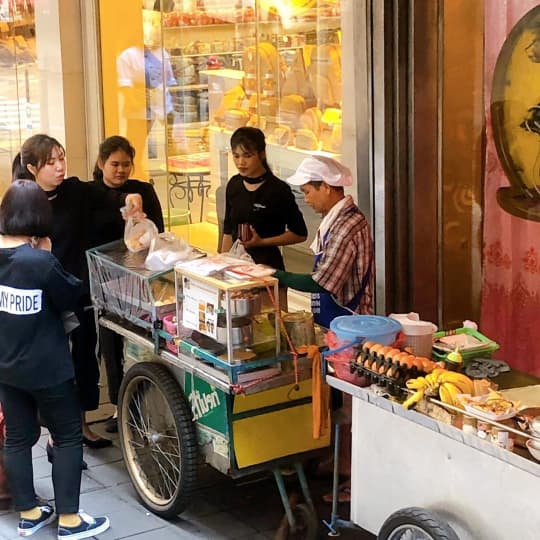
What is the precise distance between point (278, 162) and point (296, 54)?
74cm

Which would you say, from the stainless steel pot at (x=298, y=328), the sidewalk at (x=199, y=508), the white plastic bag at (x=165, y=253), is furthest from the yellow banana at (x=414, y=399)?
the white plastic bag at (x=165, y=253)

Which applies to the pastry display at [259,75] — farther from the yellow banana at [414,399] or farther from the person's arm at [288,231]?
the yellow banana at [414,399]

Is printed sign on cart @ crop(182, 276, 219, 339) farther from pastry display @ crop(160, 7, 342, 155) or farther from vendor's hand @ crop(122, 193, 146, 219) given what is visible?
pastry display @ crop(160, 7, 342, 155)

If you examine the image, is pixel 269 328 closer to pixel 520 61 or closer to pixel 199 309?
pixel 199 309

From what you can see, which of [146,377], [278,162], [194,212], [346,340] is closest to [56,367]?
[146,377]

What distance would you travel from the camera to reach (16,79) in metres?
9.30

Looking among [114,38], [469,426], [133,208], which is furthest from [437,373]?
[114,38]

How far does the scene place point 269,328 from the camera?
150 inches

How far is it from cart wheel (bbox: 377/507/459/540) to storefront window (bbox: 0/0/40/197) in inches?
251

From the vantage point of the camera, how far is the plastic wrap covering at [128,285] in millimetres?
4145

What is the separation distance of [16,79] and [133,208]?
16.8 feet

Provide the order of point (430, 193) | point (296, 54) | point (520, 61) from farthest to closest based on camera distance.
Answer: point (296, 54), point (430, 193), point (520, 61)

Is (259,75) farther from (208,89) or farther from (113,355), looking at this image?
(113,355)

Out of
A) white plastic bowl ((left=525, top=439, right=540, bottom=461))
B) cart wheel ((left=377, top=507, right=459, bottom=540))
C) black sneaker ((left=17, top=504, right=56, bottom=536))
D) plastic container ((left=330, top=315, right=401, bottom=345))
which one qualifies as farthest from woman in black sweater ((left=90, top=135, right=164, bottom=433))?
white plastic bowl ((left=525, top=439, right=540, bottom=461))
